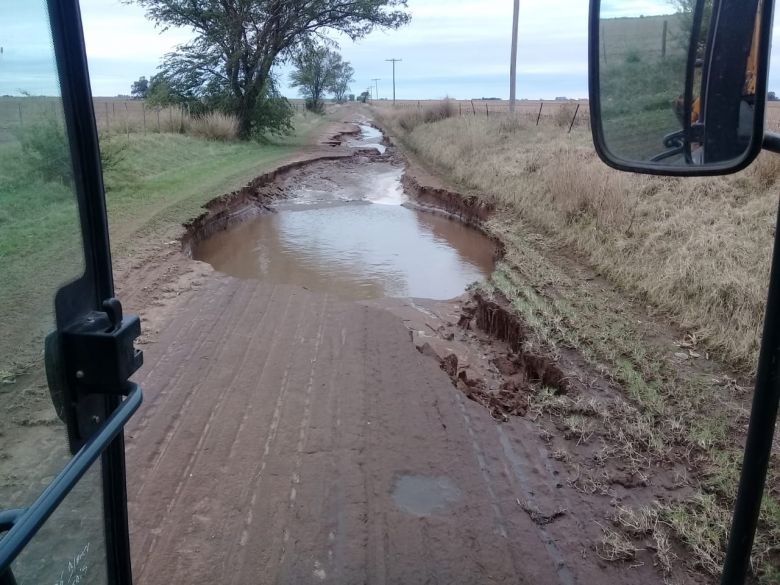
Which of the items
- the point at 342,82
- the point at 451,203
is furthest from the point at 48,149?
the point at 342,82

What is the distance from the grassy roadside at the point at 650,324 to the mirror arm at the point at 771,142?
2646 mm

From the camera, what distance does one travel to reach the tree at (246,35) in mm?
26469

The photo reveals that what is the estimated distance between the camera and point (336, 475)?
3961mm

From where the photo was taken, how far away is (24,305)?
4.08 feet

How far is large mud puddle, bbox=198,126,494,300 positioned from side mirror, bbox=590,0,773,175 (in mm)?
7099

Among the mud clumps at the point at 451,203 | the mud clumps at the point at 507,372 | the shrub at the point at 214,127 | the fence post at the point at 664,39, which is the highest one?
the shrub at the point at 214,127

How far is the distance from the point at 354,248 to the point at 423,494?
8.17 metres

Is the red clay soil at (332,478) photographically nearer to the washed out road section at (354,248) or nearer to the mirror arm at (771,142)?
the mirror arm at (771,142)

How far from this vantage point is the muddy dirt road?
3242mm

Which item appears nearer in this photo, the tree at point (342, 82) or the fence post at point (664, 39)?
the fence post at point (664, 39)

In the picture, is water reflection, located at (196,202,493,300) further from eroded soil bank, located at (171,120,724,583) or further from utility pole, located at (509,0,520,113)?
utility pole, located at (509,0,520,113)

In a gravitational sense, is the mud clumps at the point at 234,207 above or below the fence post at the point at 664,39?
below

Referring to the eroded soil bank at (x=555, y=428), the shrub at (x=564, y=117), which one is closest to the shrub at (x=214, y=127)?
the shrub at (x=564, y=117)

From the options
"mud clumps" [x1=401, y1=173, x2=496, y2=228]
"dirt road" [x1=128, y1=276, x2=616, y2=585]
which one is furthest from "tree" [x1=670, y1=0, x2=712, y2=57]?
"mud clumps" [x1=401, y1=173, x2=496, y2=228]
